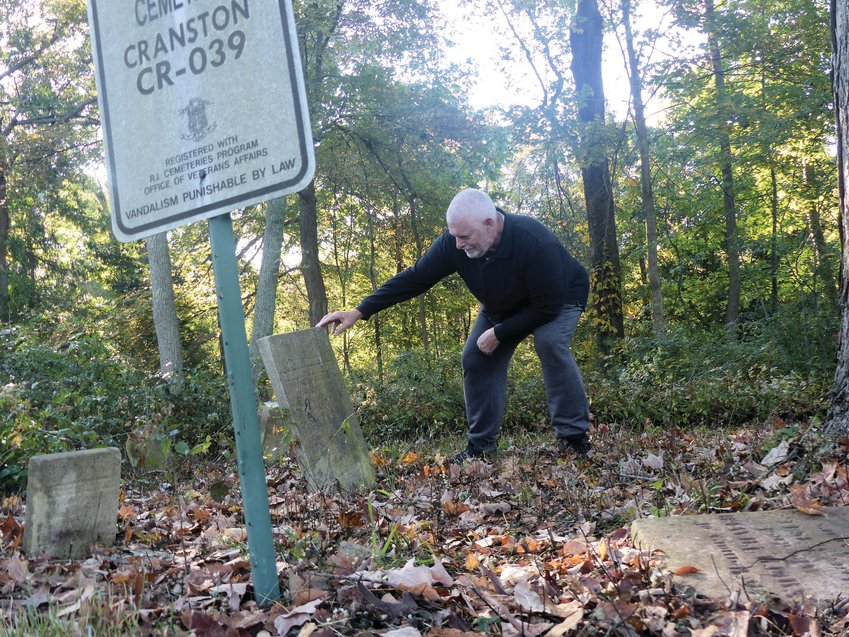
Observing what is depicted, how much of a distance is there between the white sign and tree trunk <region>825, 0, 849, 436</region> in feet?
11.3

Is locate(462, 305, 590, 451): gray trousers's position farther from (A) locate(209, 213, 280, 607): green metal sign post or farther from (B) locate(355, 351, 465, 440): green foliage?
(A) locate(209, 213, 280, 607): green metal sign post

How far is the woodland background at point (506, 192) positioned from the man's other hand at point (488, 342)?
2.19 m

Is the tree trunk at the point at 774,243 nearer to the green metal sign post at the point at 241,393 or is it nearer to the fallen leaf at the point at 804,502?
the fallen leaf at the point at 804,502

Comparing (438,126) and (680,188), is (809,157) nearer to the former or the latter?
(680,188)

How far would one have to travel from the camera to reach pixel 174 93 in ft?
6.74

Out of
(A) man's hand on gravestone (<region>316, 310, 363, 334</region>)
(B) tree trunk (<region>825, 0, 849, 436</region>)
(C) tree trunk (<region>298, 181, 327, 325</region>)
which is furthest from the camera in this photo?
(C) tree trunk (<region>298, 181, 327, 325</region>)

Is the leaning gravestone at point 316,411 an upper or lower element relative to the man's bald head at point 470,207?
lower

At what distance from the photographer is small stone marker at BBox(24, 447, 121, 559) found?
9.62 ft

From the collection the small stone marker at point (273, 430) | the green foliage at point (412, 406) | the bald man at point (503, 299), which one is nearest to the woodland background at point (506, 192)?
the green foliage at point (412, 406)

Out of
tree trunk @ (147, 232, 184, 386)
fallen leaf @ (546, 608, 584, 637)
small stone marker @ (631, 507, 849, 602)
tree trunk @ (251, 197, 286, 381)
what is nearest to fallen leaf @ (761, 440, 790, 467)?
small stone marker @ (631, 507, 849, 602)

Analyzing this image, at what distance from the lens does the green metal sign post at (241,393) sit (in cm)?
208

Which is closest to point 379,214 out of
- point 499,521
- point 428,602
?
point 499,521

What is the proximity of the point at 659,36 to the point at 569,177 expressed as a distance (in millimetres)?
3532

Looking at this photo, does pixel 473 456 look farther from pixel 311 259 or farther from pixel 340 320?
pixel 311 259
